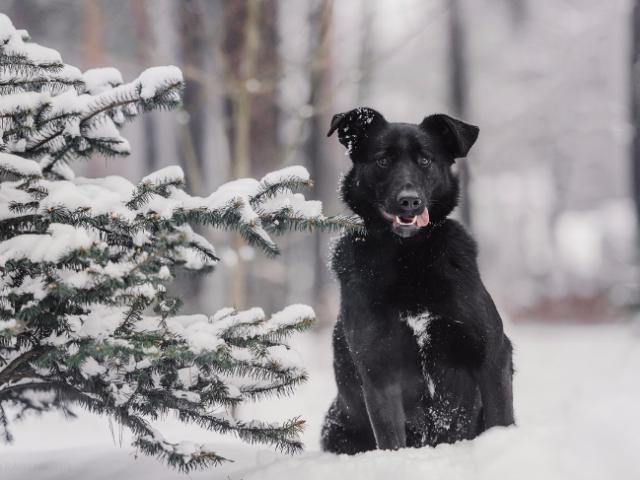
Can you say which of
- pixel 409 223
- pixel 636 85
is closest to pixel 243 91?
pixel 409 223

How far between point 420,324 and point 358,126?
1.21 m

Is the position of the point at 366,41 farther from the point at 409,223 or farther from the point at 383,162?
the point at 409,223

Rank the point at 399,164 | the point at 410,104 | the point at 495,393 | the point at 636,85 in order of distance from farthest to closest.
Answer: the point at 410,104
the point at 636,85
the point at 399,164
the point at 495,393

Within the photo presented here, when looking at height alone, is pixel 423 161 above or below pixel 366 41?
below

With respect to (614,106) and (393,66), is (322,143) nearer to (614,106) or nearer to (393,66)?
(393,66)

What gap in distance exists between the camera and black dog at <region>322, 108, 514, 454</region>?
10.9 ft

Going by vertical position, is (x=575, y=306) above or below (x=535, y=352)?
above

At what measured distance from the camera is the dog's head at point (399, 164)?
3.62m

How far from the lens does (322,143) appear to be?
14484 millimetres

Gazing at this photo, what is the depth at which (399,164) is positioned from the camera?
3744 mm

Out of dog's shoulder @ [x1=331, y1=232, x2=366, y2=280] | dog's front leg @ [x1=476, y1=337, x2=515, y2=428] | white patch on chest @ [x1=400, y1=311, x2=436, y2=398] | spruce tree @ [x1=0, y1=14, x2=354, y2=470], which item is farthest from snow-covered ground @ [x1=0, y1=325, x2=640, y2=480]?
dog's shoulder @ [x1=331, y1=232, x2=366, y2=280]

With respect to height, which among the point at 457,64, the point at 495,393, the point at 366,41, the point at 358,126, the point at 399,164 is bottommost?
the point at 495,393

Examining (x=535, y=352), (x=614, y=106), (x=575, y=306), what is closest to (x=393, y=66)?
(x=614, y=106)

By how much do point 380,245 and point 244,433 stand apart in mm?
1166
